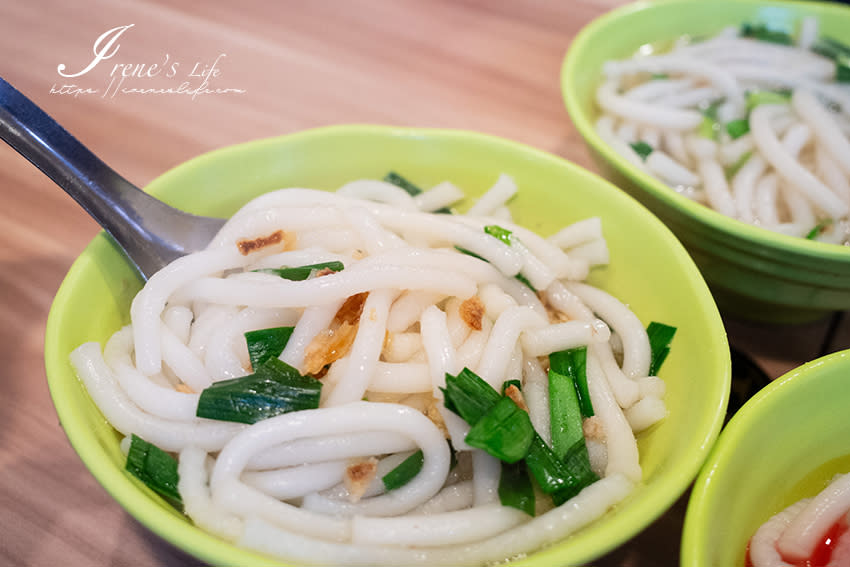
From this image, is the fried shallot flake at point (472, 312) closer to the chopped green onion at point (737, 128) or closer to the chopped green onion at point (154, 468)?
the chopped green onion at point (154, 468)

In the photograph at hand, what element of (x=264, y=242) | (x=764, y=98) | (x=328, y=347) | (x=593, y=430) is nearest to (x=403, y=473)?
(x=328, y=347)

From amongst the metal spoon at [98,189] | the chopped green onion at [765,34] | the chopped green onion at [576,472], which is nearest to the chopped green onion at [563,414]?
the chopped green onion at [576,472]

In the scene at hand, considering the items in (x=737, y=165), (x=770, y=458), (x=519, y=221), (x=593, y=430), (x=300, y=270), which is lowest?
(x=770, y=458)

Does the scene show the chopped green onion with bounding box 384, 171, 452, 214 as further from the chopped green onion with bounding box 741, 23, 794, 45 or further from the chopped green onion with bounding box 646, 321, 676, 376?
the chopped green onion with bounding box 741, 23, 794, 45

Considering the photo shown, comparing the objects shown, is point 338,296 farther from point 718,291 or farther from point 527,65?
point 527,65

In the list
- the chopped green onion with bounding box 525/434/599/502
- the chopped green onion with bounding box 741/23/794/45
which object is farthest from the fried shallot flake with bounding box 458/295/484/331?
the chopped green onion with bounding box 741/23/794/45

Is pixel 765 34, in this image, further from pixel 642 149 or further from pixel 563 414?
pixel 563 414

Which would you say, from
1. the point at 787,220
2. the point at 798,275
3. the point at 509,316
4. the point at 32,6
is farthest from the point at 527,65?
the point at 32,6
